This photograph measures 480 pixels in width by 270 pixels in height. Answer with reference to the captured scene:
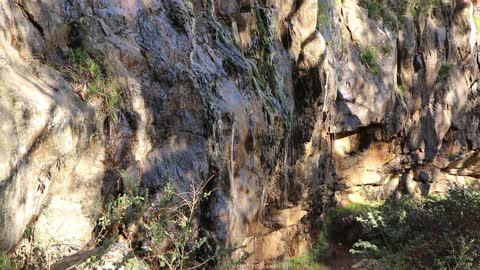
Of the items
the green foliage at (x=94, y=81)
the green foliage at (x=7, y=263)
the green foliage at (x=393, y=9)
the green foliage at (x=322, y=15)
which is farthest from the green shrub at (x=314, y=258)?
the green foliage at (x=7, y=263)

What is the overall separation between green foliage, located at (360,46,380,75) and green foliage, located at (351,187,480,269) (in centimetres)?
890

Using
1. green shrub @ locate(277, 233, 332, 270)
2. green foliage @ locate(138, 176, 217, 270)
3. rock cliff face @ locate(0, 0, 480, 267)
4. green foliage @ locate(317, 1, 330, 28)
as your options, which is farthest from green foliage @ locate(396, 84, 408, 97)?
green foliage @ locate(138, 176, 217, 270)

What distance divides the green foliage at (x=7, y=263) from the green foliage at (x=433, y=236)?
19.8ft

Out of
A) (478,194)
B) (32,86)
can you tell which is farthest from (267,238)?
(32,86)

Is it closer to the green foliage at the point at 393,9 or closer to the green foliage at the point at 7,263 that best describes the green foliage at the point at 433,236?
the green foliage at the point at 7,263

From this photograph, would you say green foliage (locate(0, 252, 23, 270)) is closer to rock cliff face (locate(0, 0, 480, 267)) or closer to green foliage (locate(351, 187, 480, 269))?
rock cliff face (locate(0, 0, 480, 267))

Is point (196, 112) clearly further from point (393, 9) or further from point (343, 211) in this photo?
point (393, 9)

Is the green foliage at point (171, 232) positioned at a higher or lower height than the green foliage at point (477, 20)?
lower

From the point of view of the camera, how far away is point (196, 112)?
6363 millimetres

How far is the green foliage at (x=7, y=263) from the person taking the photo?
10.4 feet

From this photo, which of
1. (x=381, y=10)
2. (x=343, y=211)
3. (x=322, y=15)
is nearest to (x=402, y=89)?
(x=381, y=10)

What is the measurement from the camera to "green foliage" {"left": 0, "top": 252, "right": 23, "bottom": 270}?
10.4ft

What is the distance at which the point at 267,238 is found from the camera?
1272cm

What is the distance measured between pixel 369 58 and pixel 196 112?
13.8m
